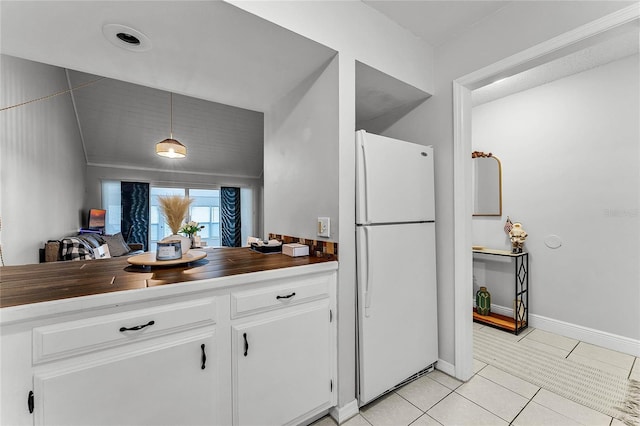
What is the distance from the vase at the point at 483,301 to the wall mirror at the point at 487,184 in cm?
91

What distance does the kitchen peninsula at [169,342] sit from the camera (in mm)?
938

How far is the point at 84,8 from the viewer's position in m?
1.30

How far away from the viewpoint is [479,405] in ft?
5.74

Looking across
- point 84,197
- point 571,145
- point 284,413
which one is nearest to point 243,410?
point 284,413

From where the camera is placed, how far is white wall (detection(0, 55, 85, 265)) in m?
2.23

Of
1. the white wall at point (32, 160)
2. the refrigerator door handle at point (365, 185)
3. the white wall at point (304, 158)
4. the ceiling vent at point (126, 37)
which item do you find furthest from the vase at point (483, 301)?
the white wall at point (32, 160)

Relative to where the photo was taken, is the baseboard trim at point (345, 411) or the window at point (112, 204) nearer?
the baseboard trim at point (345, 411)

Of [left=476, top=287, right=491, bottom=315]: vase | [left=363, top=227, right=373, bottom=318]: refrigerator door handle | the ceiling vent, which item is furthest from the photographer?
[left=476, top=287, right=491, bottom=315]: vase

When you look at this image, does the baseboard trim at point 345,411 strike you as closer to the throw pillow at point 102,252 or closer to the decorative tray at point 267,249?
the decorative tray at point 267,249

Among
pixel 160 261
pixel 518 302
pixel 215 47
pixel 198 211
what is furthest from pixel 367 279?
pixel 198 211

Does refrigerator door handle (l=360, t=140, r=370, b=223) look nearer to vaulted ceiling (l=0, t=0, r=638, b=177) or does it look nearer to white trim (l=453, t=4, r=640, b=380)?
vaulted ceiling (l=0, t=0, r=638, b=177)

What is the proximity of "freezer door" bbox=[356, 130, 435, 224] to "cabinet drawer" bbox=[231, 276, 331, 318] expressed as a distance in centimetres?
48

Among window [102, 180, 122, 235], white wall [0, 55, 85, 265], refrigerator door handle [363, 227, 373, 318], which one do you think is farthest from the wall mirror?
window [102, 180, 122, 235]

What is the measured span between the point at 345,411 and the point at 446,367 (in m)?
0.95
